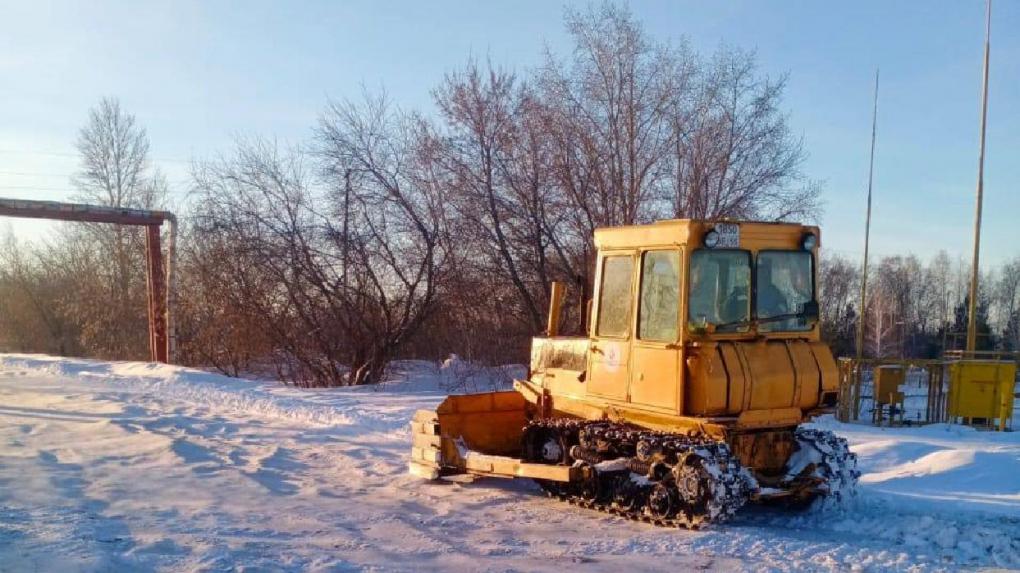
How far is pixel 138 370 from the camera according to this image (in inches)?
861

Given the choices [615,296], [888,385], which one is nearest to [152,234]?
[888,385]

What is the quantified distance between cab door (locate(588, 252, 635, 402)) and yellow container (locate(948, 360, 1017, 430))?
11189 mm

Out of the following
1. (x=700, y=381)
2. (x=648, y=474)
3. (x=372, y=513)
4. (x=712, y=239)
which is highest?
(x=712, y=239)

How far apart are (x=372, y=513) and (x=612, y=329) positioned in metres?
2.96

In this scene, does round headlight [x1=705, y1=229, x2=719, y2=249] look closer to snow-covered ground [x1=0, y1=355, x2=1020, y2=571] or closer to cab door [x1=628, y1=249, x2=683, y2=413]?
cab door [x1=628, y1=249, x2=683, y2=413]

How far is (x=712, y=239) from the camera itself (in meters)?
7.59

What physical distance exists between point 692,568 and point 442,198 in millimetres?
15508

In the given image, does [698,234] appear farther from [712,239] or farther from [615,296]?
[615,296]

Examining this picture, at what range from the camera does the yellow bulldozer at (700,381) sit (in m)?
7.42

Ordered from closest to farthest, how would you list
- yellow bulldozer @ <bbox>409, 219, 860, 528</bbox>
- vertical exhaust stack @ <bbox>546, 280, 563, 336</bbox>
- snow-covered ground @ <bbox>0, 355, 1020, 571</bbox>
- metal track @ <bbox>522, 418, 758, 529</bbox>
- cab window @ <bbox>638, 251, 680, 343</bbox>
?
snow-covered ground @ <bbox>0, 355, 1020, 571</bbox>, metal track @ <bbox>522, 418, 758, 529</bbox>, yellow bulldozer @ <bbox>409, 219, 860, 528</bbox>, cab window @ <bbox>638, 251, 680, 343</bbox>, vertical exhaust stack @ <bbox>546, 280, 563, 336</bbox>

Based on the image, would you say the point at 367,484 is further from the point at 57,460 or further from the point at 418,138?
the point at 418,138

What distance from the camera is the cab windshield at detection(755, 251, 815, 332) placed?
7.88 metres

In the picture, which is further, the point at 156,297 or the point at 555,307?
the point at 156,297

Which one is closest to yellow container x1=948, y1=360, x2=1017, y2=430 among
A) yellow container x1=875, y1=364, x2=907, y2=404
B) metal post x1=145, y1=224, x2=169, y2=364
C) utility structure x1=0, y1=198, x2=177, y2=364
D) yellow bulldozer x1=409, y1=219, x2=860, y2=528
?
yellow container x1=875, y1=364, x2=907, y2=404
